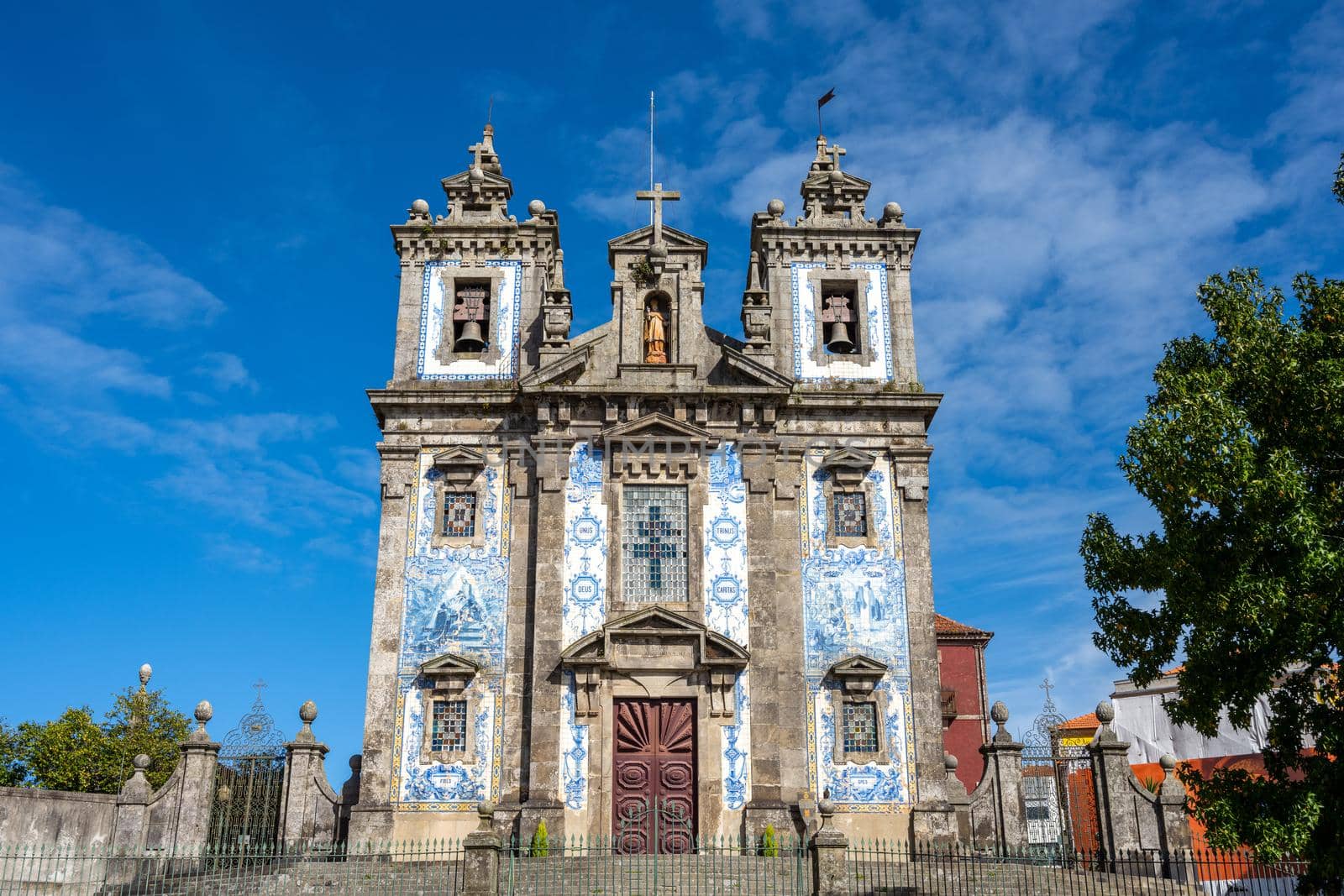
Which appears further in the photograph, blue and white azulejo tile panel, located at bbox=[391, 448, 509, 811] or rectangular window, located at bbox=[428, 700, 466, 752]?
rectangular window, located at bbox=[428, 700, 466, 752]

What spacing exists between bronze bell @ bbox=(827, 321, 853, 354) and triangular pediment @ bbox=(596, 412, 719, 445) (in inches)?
140

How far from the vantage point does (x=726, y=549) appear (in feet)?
73.2

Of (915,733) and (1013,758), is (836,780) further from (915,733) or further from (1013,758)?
(1013,758)

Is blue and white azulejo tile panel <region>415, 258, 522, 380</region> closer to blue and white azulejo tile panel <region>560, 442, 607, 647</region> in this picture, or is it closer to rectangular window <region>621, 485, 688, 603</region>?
blue and white azulejo tile panel <region>560, 442, 607, 647</region>

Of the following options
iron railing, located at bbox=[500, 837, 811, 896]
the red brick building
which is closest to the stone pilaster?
iron railing, located at bbox=[500, 837, 811, 896]

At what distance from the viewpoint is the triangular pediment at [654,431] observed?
22.8 m

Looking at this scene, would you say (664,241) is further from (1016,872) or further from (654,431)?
(1016,872)

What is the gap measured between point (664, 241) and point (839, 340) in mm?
4148

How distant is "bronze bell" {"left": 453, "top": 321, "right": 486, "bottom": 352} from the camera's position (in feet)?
79.1

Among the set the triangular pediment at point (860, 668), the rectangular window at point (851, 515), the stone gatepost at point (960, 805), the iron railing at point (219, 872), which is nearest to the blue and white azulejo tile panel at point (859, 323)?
the rectangular window at point (851, 515)

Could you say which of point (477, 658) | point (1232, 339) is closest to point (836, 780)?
point (477, 658)

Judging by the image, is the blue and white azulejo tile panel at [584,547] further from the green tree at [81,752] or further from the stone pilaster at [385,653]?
the green tree at [81,752]

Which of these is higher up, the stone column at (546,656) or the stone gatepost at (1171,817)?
the stone column at (546,656)

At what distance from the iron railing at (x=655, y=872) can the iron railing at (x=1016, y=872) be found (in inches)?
44.6
